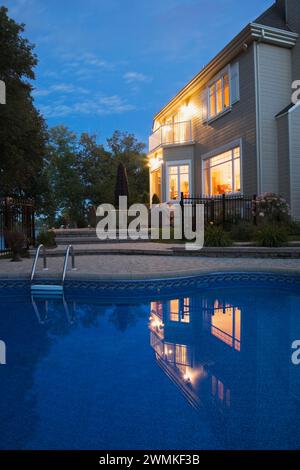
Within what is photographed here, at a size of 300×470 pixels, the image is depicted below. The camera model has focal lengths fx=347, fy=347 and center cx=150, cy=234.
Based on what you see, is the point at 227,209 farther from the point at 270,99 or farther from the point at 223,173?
the point at 270,99

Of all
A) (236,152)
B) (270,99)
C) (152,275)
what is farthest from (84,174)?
(152,275)

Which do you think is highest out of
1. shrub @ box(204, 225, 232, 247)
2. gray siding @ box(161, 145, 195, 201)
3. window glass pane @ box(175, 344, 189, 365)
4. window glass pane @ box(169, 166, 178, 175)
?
gray siding @ box(161, 145, 195, 201)

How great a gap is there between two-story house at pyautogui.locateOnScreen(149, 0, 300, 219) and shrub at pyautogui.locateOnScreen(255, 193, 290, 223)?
2.69 feet

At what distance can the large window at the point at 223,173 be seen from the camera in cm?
1521

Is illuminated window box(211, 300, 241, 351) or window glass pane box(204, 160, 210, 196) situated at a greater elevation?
window glass pane box(204, 160, 210, 196)

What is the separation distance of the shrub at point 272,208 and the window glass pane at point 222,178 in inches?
125

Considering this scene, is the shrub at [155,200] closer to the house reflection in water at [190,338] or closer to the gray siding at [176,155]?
the gray siding at [176,155]

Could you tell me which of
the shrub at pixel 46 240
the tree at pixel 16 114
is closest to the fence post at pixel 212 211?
the shrub at pixel 46 240

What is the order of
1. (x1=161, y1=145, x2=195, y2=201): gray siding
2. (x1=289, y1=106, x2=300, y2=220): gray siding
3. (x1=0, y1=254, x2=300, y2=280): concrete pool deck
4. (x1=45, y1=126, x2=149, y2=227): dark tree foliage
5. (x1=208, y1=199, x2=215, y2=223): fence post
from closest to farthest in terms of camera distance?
(x1=0, y1=254, x2=300, y2=280): concrete pool deck
(x1=289, y1=106, x2=300, y2=220): gray siding
(x1=208, y1=199, x2=215, y2=223): fence post
(x1=161, y1=145, x2=195, y2=201): gray siding
(x1=45, y1=126, x2=149, y2=227): dark tree foliage

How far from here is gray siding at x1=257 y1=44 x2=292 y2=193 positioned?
13.5 metres

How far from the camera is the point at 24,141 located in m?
14.7

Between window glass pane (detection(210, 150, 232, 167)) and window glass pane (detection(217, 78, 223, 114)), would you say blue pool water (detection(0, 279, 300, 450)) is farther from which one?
window glass pane (detection(217, 78, 223, 114))

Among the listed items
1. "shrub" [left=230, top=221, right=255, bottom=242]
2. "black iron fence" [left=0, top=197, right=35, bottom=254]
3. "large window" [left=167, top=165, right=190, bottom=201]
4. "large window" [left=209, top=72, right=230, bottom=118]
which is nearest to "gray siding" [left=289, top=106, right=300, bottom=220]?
"shrub" [left=230, top=221, right=255, bottom=242]

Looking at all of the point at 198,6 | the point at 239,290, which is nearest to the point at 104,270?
the point at 239,290
